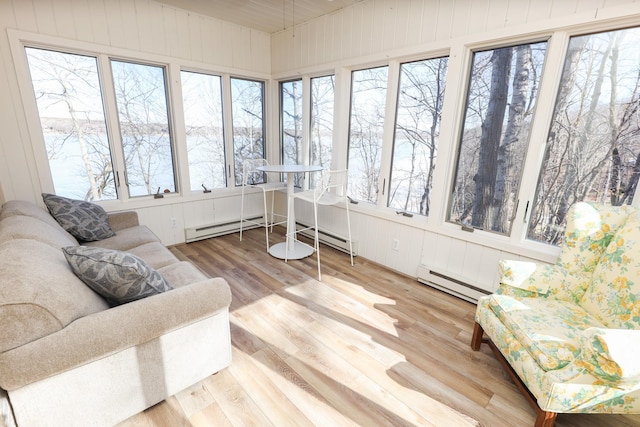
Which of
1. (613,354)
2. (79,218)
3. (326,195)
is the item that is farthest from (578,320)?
(79,218)

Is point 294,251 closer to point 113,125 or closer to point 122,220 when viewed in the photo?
point 122,220

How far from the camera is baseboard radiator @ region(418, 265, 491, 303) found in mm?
2496

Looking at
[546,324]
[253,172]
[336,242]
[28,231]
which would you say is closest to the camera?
[546,324]

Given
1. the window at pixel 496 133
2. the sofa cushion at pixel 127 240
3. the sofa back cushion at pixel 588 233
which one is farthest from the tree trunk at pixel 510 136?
the sofa cushion at pixel 127 240

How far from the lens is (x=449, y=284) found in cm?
263

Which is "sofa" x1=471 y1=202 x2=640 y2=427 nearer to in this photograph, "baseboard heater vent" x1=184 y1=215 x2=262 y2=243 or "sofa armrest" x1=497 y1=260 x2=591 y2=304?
"sofa armrest" x1=497 y1=260 x2=591 y2=304

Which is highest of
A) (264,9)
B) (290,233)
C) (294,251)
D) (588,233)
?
(264,9)

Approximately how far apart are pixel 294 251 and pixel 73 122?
2550mm

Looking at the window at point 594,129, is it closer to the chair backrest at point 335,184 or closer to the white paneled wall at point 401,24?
the white paneled wall at point 401,24

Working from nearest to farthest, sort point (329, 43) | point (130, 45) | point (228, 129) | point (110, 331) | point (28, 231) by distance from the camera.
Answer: point (110, 331) < point (28, 231) < point (130, 45) < point (329, 43) < point (228, 129)

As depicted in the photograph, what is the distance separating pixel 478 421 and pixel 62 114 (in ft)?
13.2

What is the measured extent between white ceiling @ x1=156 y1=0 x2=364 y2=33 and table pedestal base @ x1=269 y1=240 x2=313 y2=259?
2603 millimetres

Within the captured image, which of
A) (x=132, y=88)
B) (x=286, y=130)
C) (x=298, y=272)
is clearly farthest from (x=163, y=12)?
(x=298, y=272)

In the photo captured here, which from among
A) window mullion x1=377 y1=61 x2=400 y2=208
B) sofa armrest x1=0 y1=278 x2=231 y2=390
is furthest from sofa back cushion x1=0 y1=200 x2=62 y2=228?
window mullion x1=377 y1=61 x2=400 y2=208
